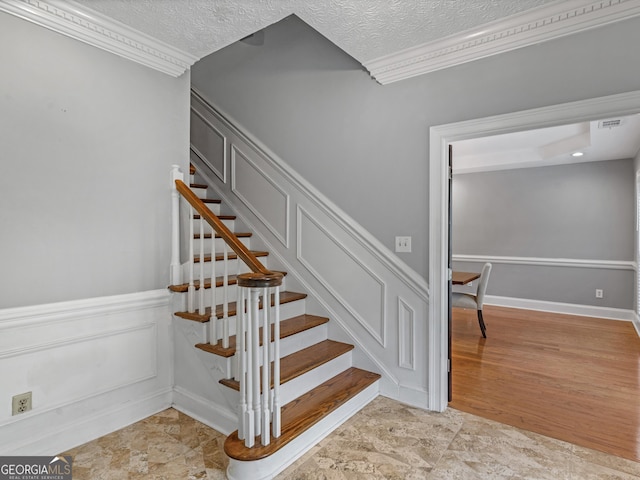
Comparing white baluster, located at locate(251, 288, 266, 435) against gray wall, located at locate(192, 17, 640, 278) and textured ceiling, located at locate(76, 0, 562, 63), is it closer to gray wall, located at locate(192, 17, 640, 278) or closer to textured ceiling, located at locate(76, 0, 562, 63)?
gray wall, located at locate(192, 17, 640, 278)

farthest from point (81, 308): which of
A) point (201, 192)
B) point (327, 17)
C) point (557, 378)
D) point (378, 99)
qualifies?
point (557, 378)

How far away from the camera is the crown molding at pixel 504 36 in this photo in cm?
189

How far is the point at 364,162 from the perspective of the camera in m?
2.79

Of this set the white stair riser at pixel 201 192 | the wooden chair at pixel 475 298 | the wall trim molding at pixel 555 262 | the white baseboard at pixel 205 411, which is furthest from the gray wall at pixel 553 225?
the white baseboard at pixel 205 411

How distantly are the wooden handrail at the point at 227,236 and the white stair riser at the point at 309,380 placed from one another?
2.57ft

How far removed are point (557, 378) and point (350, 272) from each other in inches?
82.7

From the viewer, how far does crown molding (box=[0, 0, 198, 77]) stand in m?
1.90

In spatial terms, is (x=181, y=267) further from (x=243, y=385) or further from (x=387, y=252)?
(x=387, y=252)

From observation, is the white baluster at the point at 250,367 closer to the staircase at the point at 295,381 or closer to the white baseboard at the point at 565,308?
the staircase at the point at 295,381

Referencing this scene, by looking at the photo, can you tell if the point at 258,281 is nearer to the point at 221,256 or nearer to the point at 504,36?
the point at 221,256

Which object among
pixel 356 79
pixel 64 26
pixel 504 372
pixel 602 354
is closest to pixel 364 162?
pixel 356 79

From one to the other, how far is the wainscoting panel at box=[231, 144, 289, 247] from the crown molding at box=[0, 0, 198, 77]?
3.51ft

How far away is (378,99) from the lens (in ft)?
8.91

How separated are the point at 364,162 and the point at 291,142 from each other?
80 cm
